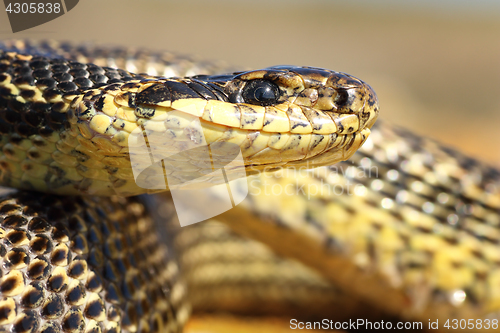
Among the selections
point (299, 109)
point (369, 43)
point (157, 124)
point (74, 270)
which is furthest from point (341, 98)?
point (369, 43)

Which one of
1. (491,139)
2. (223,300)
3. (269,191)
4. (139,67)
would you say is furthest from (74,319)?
(491,139)

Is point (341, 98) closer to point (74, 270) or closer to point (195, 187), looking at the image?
point (195, 187)

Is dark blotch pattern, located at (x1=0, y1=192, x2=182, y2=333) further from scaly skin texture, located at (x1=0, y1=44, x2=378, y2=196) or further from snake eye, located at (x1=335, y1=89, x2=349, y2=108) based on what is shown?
snake eye, located at (x1=335, y1=89, x2=349, y2=108)

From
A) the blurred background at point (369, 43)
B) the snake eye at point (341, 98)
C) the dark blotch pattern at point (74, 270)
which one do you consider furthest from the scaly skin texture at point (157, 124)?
the blurred background at point (369, 43)

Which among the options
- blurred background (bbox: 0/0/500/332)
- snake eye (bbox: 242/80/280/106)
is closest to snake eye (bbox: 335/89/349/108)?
snake eye (bbox: 242/80/280/106)

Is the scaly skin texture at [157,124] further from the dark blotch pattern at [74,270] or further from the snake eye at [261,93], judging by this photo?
the dark blotch pattern at [74,270]

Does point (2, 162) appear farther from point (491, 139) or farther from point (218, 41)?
point (218, 41)
